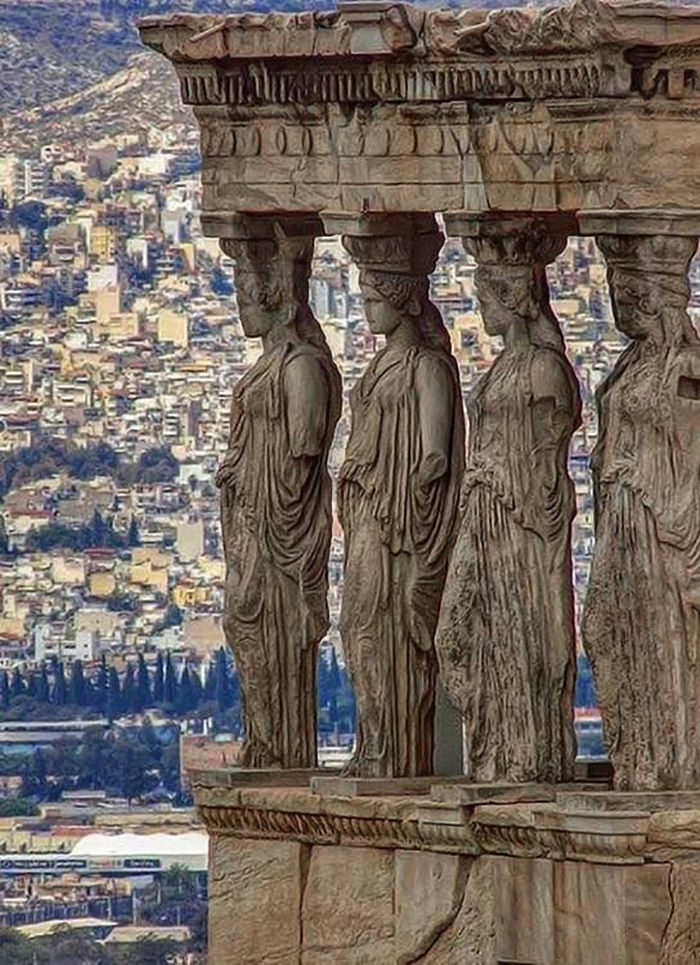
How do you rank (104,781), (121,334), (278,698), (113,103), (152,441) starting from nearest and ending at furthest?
(278,698) < (104,781) < (152,441) < (121,334) < (113,103)

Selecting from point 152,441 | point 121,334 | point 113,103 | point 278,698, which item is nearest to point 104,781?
point 152,441

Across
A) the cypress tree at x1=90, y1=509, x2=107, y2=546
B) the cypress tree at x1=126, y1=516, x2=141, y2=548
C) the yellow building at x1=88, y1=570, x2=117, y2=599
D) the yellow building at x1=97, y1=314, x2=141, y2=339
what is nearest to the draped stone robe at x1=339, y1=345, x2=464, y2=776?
the cypress tree at x1=90, y1=509, x2=107, y2=546

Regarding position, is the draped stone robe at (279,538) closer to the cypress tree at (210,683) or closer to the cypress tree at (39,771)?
the cypress tree at (39,771)

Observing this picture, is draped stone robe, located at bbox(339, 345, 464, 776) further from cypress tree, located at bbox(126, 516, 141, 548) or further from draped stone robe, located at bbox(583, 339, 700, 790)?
cypress tree, located at bbox(126, 516, 141, 548)

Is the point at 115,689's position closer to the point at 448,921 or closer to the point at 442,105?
the point at 448,921

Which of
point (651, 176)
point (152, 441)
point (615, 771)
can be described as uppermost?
point (152, 441)

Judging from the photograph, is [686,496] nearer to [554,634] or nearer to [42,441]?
[554,634]

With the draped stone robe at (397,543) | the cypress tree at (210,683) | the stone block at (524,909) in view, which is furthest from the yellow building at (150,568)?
the stone block at (524,909)
